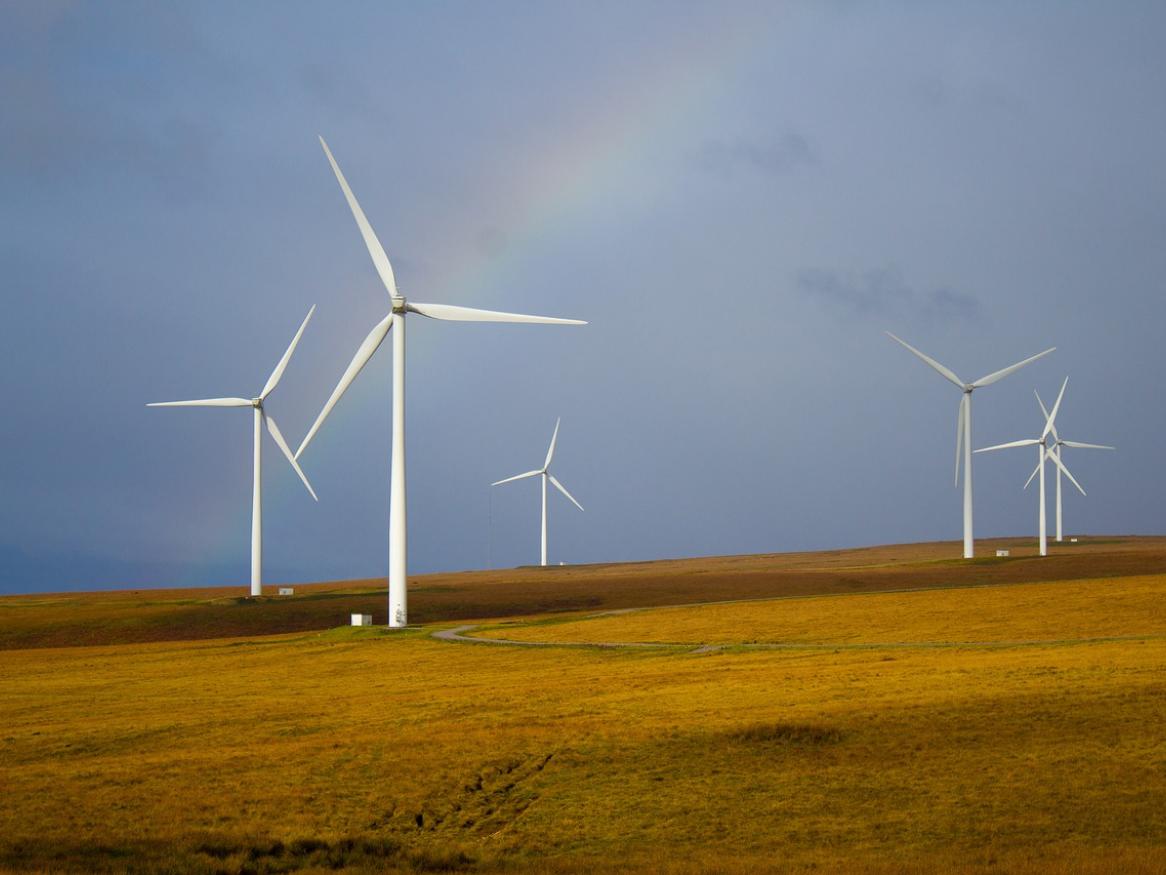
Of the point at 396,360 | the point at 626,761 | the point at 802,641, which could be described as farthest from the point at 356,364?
the point at 626,761

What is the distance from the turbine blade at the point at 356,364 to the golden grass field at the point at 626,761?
26.5 metres

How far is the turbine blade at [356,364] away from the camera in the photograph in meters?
88.8

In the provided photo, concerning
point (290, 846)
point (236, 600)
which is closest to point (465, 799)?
point (290, 846)

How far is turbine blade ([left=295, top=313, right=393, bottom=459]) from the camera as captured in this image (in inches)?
3494

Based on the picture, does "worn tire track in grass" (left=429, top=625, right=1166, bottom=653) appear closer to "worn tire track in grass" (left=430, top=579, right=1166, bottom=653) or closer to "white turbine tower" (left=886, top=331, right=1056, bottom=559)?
"worn tire track in grass" (left=430, top=579, right=1166, bottom=653)

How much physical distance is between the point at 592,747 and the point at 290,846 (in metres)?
11.1

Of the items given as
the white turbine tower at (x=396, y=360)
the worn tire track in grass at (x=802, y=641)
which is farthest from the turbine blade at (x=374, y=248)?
the worn tire track in grass at (x=802, y=641)

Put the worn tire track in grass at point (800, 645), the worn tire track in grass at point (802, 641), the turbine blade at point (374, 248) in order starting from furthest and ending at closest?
the turbine blade at point (374, 248)
the worn tire track in grass at point (802, 641)
the worn tire track in grass at point (800, 645)

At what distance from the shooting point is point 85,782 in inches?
1287

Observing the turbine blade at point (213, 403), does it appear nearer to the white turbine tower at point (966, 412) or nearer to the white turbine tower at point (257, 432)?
the white turbine tower at point (257, 432)

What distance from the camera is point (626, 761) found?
3378 cm

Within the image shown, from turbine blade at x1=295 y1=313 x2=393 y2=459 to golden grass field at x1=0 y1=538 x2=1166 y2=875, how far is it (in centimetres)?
2652

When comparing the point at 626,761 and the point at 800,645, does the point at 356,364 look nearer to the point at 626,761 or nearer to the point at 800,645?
the point at 800,645

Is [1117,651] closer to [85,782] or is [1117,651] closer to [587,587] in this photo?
[85,782]
